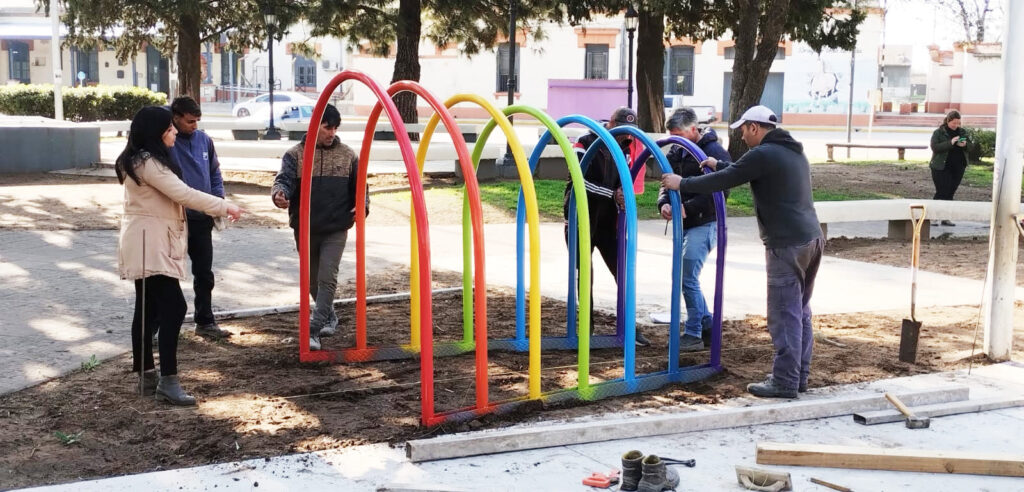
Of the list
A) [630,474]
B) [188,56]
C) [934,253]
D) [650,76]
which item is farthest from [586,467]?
[188,56]

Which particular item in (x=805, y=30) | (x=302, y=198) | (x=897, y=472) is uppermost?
(x=805, y=30)

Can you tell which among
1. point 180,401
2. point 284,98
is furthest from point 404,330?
point 284,98

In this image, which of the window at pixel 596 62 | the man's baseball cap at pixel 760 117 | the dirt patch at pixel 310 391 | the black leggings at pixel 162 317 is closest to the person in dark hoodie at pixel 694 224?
the dirt patch at pixel 310 391

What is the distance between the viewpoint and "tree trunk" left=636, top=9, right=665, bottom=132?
22359 mm

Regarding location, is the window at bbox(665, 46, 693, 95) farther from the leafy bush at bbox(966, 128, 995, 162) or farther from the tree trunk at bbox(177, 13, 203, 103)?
the tree trunk at bbox(177, 13, 203, 103)

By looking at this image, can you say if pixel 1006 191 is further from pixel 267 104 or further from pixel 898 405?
pixel 267 104

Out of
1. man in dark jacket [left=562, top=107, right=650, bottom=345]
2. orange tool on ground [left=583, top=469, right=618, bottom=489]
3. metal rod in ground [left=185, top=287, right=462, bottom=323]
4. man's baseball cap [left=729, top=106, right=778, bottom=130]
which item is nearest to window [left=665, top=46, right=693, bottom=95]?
metal rod in ground [left=185, top=287, right=462, bottom=323]

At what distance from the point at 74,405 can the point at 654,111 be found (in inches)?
714

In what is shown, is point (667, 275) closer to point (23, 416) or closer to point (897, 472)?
point (897, 472)

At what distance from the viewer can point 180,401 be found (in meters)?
5.79

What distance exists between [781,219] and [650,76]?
55.7 ft

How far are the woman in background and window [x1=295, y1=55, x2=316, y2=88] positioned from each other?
150 ft

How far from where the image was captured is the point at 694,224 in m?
7.40

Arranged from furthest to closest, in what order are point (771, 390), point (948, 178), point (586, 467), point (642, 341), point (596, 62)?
point (596, 62), point (948, 178), point (642, 341), point (771, 390), point (586, 467)
